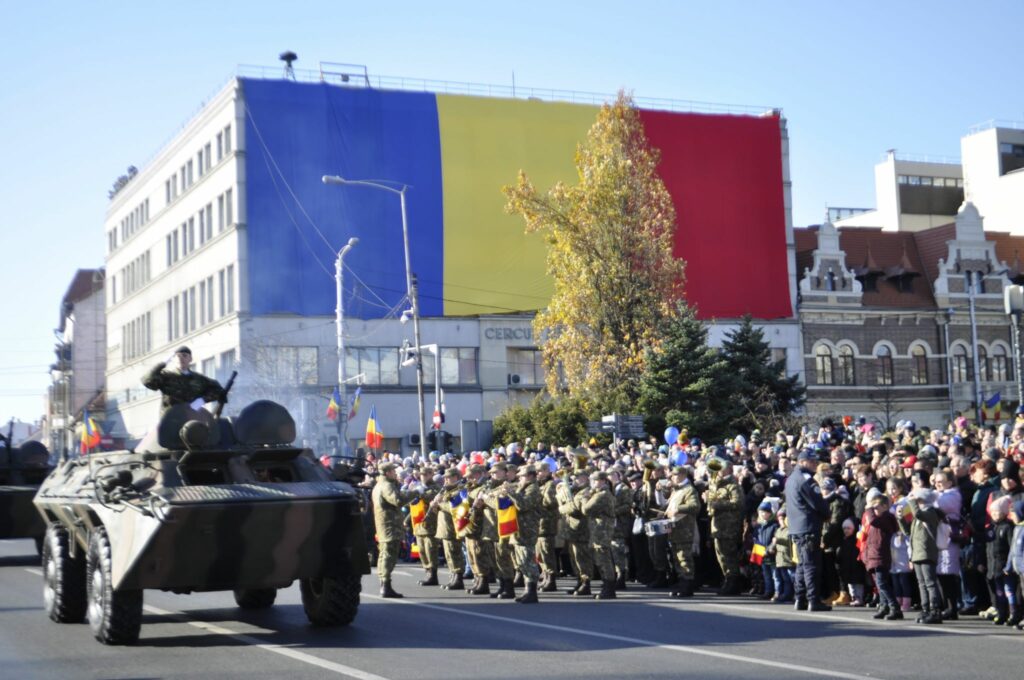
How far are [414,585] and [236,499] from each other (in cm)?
782

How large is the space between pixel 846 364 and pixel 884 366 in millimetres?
1845

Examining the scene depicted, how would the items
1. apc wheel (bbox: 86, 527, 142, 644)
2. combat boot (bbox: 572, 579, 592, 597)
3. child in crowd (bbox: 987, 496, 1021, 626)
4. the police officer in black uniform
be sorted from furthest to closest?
combat boot (bbox: 572, 579, 592, 597), the police officer in black uniform, child in crowd (bbox: 987, 496, 1021, 626), apc wheel (bbox: 86, 527, 142, 644)

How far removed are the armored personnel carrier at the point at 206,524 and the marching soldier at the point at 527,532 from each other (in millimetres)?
3512

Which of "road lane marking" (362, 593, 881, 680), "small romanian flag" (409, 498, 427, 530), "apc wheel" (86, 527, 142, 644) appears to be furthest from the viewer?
"small romanian flag" (409, 498, 427, 530)

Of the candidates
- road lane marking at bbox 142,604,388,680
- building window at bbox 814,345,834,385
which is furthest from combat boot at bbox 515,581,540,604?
building window at bbox 814,345,834,385

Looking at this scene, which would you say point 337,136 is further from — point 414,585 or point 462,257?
point 414,585

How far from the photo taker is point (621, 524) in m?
18.8

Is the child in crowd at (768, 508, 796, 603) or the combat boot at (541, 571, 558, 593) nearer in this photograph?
the child in crowd at (768, 508, 796, 603)

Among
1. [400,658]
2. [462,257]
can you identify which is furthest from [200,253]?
[400,658]

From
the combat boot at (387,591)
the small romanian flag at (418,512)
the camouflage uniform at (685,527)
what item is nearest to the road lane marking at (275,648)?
the combat boot at (387,591)

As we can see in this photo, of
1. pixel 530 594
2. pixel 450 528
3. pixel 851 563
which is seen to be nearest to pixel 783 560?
pixel 851 563

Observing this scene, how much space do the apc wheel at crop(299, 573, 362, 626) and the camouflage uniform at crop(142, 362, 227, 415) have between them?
8.06 feet

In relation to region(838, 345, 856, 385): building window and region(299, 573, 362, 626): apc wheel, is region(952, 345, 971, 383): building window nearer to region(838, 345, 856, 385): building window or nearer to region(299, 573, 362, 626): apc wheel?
region(838, 345, 856, 385): building window

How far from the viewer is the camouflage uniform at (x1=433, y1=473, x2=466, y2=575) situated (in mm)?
19953
